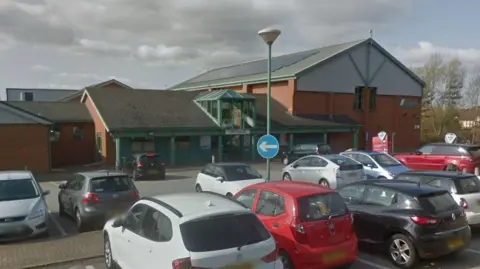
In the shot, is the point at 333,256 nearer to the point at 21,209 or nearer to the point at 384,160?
the point at 21,209

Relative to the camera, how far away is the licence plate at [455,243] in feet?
20.3

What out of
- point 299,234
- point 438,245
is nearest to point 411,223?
point 438,245

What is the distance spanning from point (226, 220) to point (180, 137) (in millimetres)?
22975

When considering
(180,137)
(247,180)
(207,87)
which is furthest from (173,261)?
(207,87)

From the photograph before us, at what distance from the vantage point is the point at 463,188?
8062mm

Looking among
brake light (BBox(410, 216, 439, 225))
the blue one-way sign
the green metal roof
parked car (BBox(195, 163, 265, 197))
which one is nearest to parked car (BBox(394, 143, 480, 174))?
parked car (BBox(195, 163, 265, 197))

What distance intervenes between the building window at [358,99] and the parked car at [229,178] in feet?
90.6

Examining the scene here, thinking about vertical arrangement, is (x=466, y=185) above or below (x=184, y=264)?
above

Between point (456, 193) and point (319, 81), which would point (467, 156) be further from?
point (319, 81)

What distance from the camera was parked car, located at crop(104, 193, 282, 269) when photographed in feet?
13.3

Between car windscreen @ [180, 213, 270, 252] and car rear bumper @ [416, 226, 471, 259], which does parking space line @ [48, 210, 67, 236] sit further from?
car rear bumper @ [416, 226, 471, 259]

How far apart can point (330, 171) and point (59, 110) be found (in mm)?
22714

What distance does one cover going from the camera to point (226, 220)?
4.40m

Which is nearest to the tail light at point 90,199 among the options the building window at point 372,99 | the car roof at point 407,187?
the car roof at point 407,187
